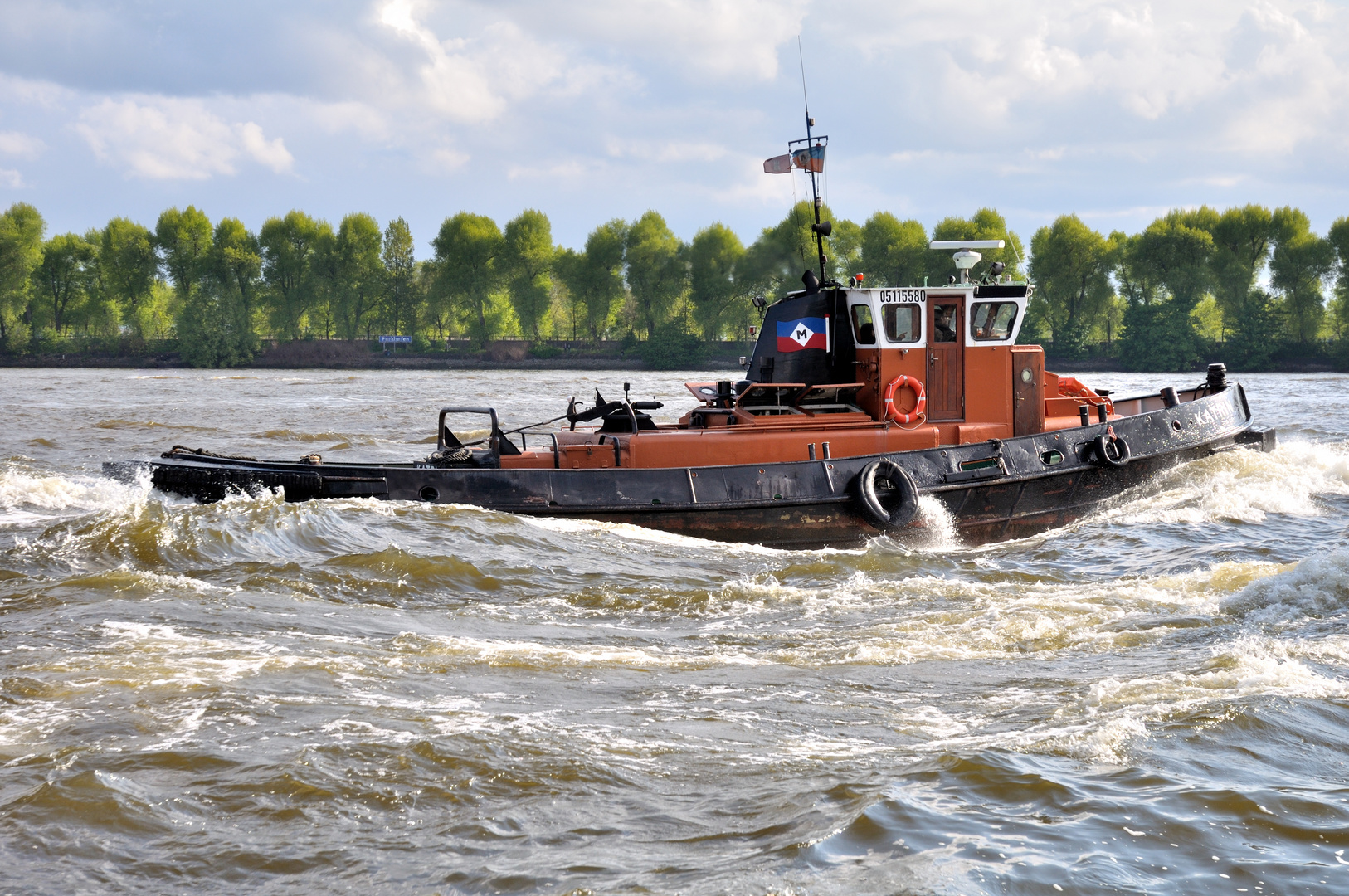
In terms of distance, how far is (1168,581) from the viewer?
27.7ft

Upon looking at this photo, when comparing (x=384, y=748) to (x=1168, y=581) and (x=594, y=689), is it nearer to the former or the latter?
(x=594, y=689)

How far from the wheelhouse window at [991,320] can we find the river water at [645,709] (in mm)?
2311

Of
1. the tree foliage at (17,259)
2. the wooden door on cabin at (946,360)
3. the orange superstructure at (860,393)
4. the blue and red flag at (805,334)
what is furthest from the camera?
the tree foliage at (17,259)

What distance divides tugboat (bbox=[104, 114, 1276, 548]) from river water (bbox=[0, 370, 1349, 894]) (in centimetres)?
38

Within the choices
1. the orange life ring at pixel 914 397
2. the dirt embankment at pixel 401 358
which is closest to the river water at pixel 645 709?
the orange life ring at pixel 914 397

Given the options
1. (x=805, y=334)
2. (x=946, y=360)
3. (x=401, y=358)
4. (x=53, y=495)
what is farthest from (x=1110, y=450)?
(x=401, y=358)

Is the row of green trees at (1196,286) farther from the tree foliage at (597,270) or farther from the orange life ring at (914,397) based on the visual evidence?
the orange life ring at (914,397)

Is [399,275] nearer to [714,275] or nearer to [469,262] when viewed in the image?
[469,262]

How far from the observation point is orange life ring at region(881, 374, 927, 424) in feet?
36.8

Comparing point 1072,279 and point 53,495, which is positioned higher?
point 1072,279

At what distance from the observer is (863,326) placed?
38.0 feet

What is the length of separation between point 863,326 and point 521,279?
72313 mm

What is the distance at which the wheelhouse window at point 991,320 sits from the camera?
11531 millimetres

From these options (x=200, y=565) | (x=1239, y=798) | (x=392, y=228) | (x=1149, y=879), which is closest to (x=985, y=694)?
(x=1239, y=798)
